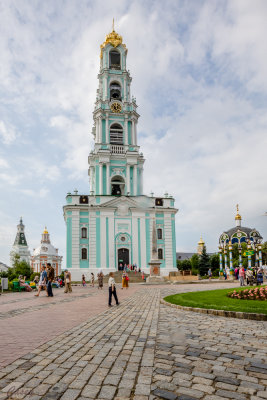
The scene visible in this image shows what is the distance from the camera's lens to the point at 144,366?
4500 millimetres

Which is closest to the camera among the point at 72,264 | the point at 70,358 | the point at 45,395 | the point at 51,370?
the point at 45,395

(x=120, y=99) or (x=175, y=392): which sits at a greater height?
(x=120, y=99)

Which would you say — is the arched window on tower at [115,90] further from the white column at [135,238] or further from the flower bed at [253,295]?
the flower bed at [253,295]

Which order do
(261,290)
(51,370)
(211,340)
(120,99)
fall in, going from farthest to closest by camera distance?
(120,99) → (261,290) → (211,340) → (51,370)

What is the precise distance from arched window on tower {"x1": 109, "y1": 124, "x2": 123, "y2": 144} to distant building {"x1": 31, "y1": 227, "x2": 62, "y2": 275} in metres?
58.5

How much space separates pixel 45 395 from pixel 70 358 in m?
1.38

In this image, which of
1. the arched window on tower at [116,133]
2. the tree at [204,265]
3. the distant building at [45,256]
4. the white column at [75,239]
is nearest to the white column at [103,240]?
the white column at [75,239]

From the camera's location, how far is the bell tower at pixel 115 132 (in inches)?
1881

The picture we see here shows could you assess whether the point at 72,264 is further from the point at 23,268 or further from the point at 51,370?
the point at 51,370

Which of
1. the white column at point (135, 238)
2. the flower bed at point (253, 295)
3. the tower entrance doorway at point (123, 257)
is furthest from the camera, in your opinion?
the white column at point (135, 238)

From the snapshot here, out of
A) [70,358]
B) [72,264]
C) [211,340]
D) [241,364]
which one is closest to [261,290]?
[211,340]

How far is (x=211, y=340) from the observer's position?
6.08m

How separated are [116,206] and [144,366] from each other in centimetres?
4088

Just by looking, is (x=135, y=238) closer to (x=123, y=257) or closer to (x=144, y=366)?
(x=123, y=257)
